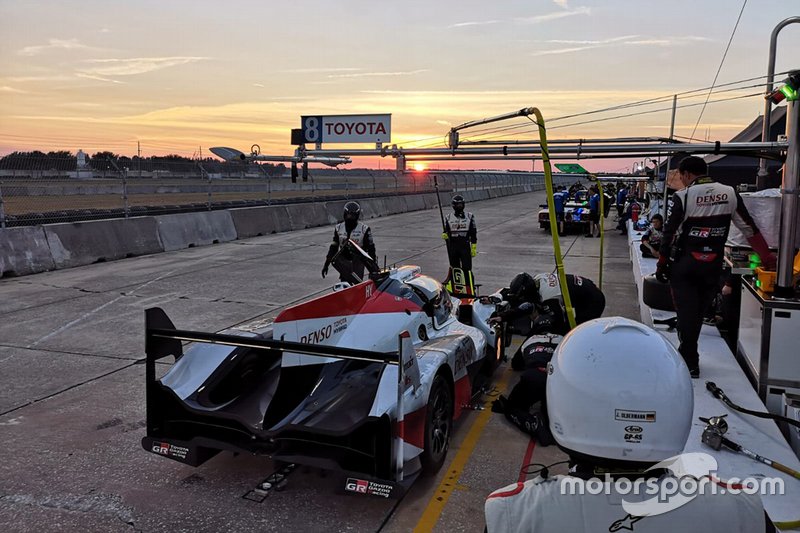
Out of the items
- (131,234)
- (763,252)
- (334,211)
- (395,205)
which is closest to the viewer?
(763,252)

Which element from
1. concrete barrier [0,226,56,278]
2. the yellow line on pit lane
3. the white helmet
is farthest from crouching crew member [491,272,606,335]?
concrete barrier [0,226,56,278]

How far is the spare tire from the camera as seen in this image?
716cm

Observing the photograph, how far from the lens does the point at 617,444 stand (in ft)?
6.47

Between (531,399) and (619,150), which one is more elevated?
(619,150)

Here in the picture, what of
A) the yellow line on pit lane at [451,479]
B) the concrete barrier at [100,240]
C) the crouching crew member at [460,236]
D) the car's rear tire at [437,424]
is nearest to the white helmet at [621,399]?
the yellow line on pit lane at [451,479]

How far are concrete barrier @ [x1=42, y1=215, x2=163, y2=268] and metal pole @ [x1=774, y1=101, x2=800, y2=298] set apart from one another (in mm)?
13641

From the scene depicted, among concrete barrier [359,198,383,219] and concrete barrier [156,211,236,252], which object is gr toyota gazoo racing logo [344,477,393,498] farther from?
concrete barrier [359,198,383,219]

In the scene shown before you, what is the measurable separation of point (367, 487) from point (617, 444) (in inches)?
79.3

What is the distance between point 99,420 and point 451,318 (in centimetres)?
346

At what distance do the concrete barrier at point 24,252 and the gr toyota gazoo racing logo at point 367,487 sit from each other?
11554mm

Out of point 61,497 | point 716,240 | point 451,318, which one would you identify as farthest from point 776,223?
point 61,497

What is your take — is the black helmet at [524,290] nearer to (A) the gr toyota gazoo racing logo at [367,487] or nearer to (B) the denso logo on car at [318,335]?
(B) the denso logo on car at [318,335]

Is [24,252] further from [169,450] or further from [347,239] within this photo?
[169,450]

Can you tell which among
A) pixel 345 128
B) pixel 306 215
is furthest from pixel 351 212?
pixel 306 215
